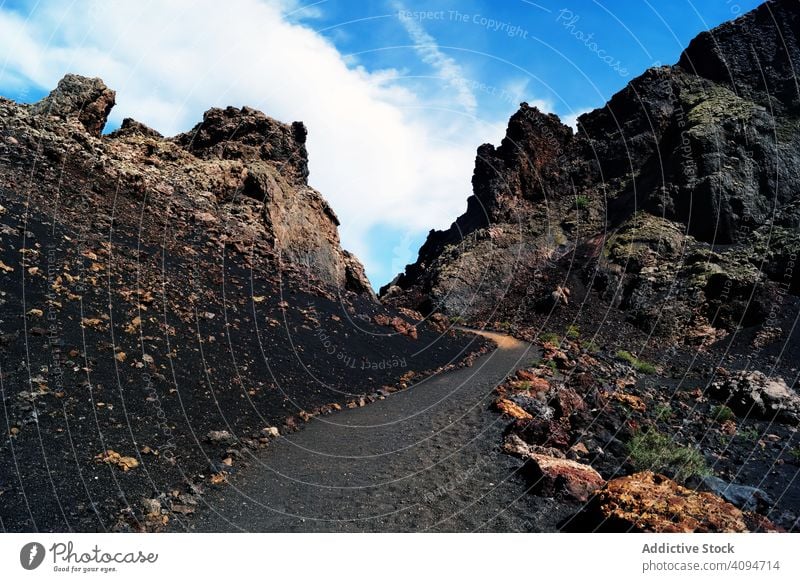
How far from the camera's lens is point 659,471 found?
9.46 metres

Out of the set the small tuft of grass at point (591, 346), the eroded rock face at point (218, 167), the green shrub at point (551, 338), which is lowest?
the small tuft of grass at point (591, 346)

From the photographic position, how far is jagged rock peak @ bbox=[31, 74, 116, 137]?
66.1ft

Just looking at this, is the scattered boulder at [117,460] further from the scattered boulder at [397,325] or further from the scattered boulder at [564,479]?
the scattered boulder at [397,325]

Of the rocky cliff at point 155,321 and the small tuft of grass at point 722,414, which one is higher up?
the rocky cliff at point 155,321

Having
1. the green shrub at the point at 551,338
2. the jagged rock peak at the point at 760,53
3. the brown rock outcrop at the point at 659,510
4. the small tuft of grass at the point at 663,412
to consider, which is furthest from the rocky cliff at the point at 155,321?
the jagged rock peak at the point at 760,53

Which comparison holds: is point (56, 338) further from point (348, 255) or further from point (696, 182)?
point (696, 182)

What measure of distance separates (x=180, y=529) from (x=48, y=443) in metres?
2.70

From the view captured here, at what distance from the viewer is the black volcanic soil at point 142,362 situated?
7.00 metres

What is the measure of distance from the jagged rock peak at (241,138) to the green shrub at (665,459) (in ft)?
83.3

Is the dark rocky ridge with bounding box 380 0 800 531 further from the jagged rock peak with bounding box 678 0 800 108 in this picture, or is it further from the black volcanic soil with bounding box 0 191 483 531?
the black volcanic soil with bounding box 0 191 483 531

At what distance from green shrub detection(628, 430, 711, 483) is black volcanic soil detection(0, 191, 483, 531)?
788 centimetres

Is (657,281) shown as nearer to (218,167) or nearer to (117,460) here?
(218,167)

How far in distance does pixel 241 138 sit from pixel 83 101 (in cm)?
856

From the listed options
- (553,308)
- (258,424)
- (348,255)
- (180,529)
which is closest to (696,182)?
(553,308)
